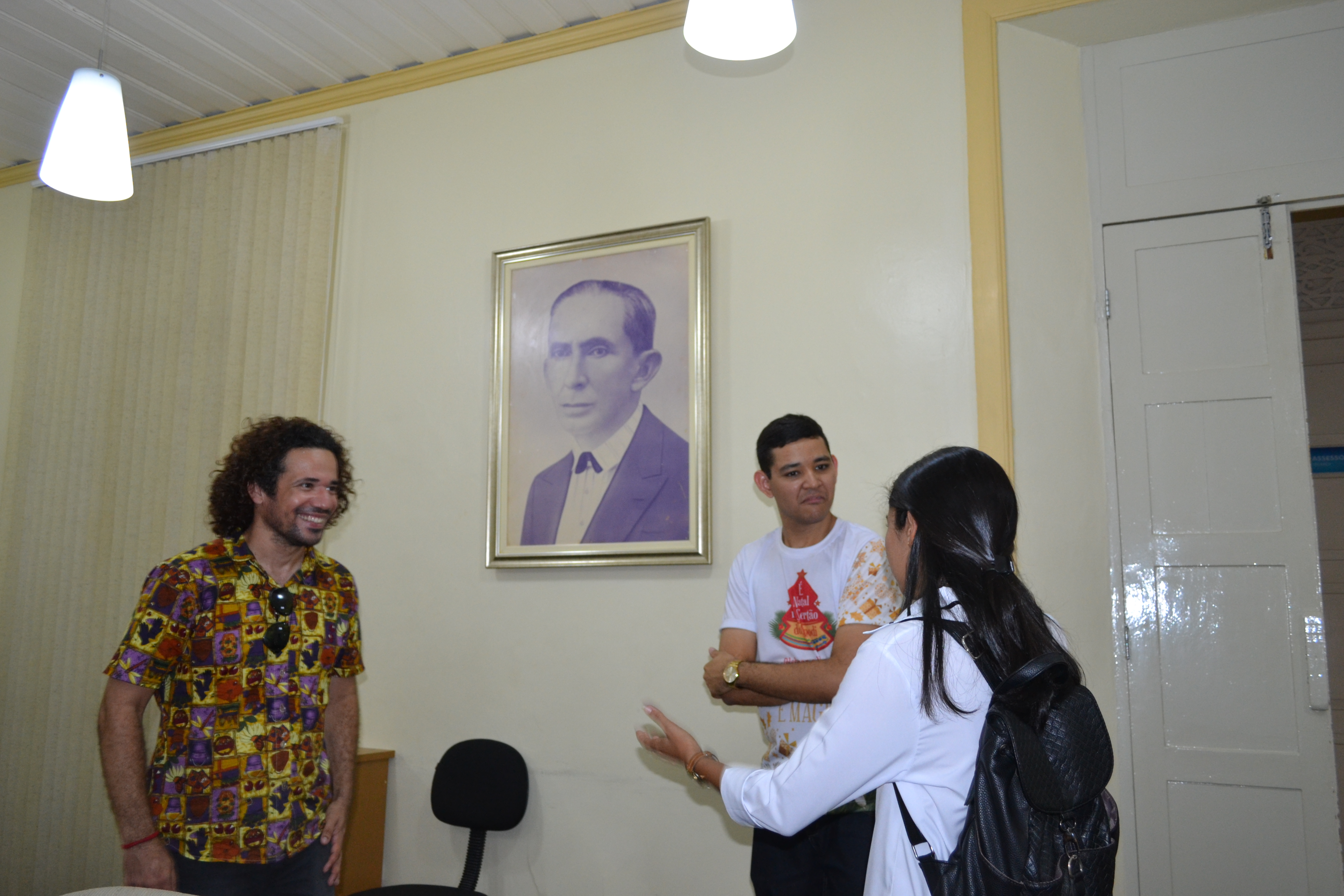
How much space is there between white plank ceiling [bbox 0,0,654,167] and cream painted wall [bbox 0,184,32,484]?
693 mm

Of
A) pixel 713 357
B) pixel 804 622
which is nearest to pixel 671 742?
pixel 804 622

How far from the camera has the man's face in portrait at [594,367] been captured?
151 inches

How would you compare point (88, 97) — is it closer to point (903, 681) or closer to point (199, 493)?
point (199, 493)

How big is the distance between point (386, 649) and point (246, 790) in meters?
1.84

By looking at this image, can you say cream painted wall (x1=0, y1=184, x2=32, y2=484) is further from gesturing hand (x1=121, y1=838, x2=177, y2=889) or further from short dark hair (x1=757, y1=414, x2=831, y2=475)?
short dark hair (x1=757, y1=414, x2=831, y2=475)

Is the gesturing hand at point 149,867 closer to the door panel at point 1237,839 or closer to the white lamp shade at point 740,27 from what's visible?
the white lamp shade at point 740,27

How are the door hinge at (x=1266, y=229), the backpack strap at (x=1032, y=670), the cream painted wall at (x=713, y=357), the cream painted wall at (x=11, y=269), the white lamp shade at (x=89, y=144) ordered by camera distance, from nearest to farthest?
the backpack strap at (x=1032, y=670) < the white lamp shade at (x=89, y=144) < the door hinge at (x=1266, y=229) < the cream painted wall at (x=713, y=357) < the cream painted wall at (x=11, y=269)

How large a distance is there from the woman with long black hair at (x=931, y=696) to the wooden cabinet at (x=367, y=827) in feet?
9.07

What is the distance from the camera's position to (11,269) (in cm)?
538

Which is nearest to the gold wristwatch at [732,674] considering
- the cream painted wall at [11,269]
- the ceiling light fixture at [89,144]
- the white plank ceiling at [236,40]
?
the ceiling light fixture at [89,144]

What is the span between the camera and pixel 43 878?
4414mm

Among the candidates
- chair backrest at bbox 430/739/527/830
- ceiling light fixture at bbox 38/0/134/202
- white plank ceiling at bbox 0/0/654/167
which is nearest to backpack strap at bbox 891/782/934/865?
chair backrest at bbox 430/739/527/830

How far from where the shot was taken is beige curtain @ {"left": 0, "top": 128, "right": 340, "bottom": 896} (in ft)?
14.6

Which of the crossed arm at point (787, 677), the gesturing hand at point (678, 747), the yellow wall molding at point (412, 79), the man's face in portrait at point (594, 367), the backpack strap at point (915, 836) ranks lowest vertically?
the backpack strap at point (915, 836)
